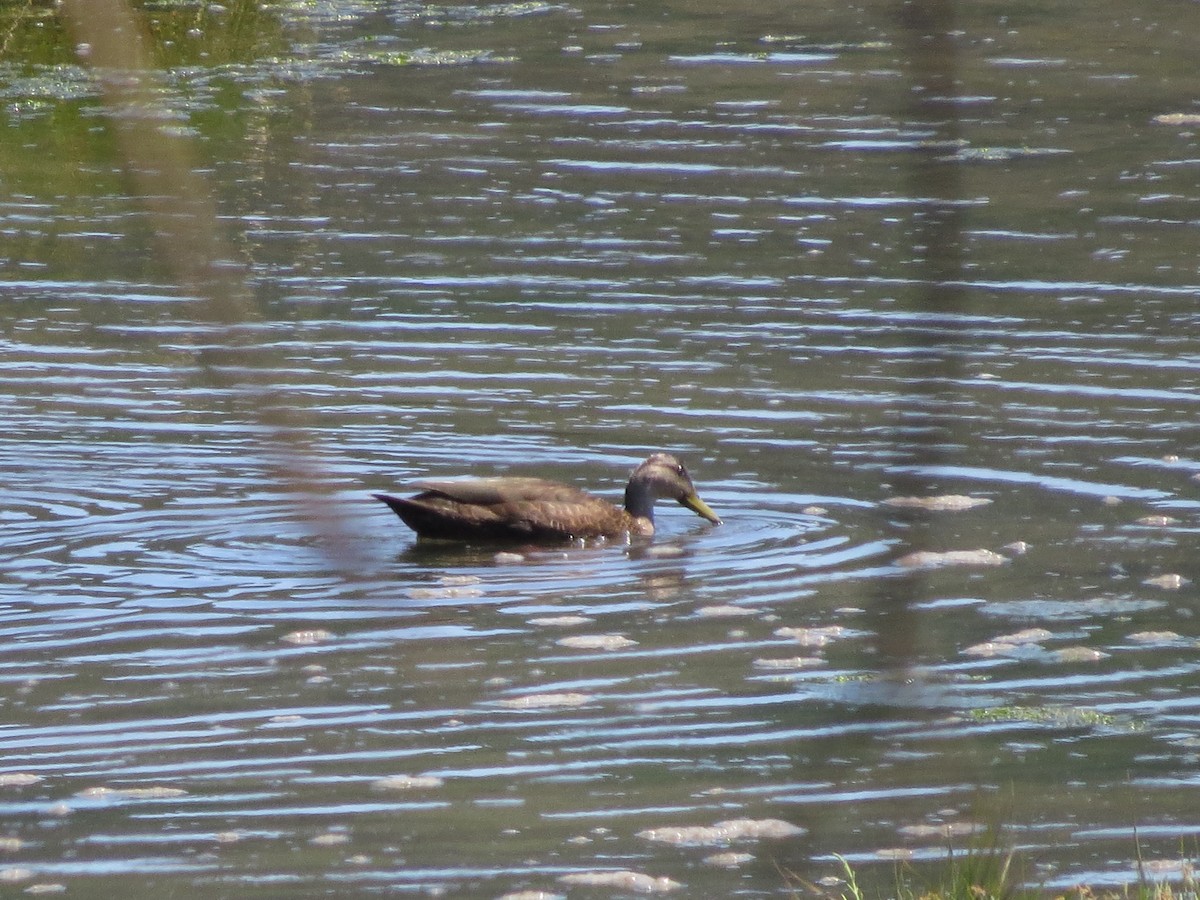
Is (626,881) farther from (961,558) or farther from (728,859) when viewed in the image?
(961,558)

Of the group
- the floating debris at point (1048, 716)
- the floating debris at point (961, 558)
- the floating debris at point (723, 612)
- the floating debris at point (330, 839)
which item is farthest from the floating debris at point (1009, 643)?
the floating debris at point (330, 839)

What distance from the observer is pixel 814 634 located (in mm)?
7758

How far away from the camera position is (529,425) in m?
10.7

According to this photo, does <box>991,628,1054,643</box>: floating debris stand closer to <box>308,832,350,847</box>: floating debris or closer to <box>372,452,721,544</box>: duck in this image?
<box>372,452,721,544</box>: duck

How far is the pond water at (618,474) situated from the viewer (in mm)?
5625

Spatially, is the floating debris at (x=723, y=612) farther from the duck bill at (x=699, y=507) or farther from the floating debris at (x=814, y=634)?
the duck bill at (x=699, y=507)

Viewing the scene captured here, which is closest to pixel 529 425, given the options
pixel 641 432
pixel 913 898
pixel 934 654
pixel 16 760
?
pixel 641 432

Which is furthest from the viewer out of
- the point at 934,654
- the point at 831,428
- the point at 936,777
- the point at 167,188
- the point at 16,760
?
the point at 831,428

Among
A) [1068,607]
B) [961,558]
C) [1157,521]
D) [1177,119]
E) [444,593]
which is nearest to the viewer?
[1068,607]

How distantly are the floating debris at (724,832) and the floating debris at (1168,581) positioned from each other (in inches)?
114

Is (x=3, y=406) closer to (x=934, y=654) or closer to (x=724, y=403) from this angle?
(x=724, y=403)

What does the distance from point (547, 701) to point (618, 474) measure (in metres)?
3.23

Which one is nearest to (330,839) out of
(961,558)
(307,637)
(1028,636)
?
(307,637)

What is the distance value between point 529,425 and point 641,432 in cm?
56
